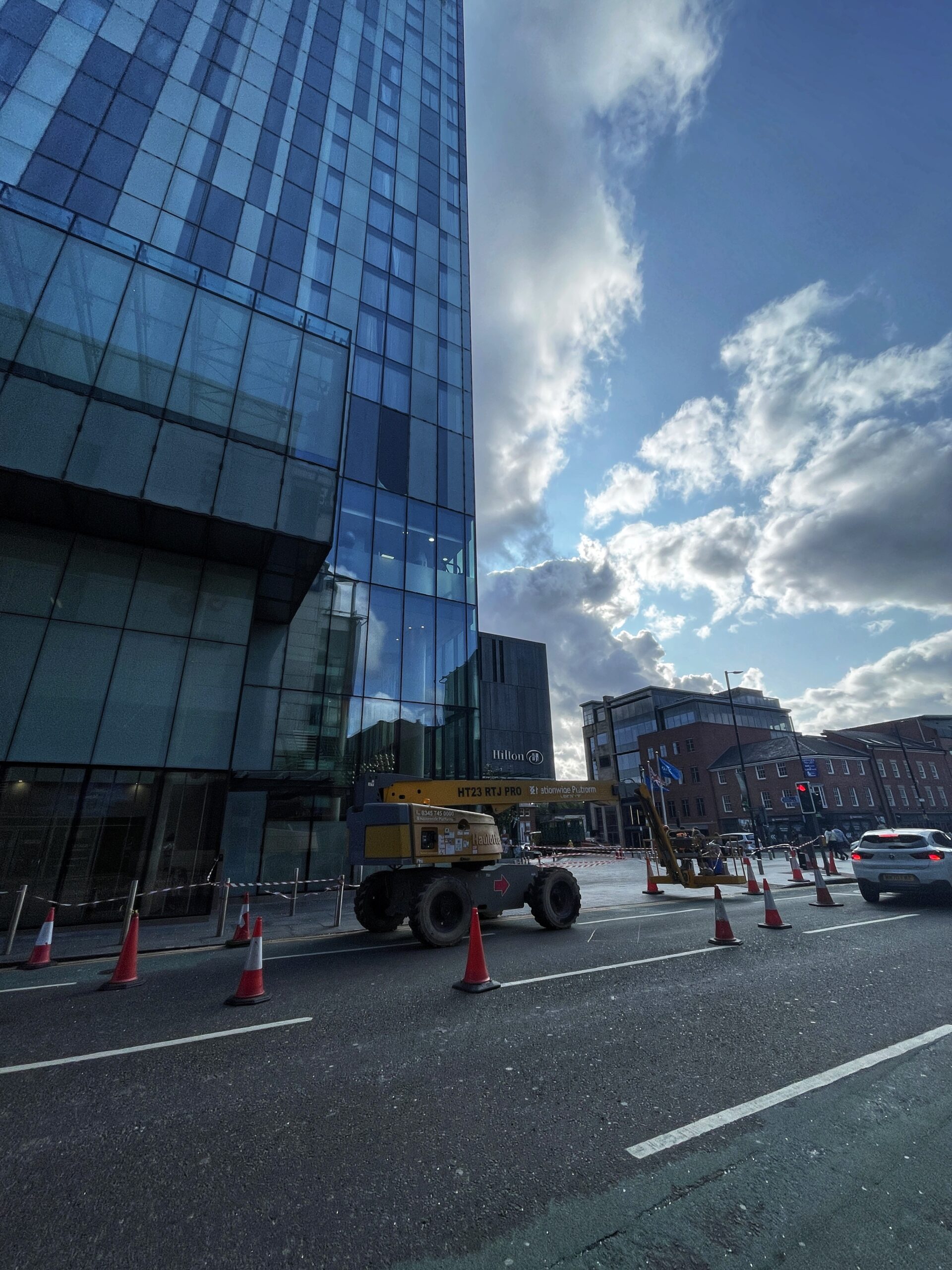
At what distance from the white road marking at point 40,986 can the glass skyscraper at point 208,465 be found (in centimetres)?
623

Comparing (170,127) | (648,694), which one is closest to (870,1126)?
(170,127)

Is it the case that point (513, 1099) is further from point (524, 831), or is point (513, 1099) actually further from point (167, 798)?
point (524, 831)

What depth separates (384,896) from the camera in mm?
10539

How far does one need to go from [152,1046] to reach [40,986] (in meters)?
4.00

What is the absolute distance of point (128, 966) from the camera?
7.15 meters

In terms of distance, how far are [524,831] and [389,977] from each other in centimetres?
2255

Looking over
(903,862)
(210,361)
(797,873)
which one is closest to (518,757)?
(797,873)

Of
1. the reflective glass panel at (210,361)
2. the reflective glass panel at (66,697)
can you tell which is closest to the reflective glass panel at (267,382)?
the reflective glass panel at (210,361)

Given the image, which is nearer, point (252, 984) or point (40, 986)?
point (252, 984)

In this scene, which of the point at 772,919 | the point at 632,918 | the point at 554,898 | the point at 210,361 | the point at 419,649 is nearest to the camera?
the point at 772,919

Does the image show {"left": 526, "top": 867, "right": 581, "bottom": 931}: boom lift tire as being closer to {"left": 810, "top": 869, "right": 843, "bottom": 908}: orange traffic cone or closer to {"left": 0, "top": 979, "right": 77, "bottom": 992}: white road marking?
{"left": 810, "top": 869, "right": 843, "bottom": 908}: orange traffic cone

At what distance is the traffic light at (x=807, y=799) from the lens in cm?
2174

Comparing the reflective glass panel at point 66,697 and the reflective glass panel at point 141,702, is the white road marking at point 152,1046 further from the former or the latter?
the reflective glass panel at point 66,697

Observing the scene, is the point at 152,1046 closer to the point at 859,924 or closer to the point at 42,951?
the point at 42,951
